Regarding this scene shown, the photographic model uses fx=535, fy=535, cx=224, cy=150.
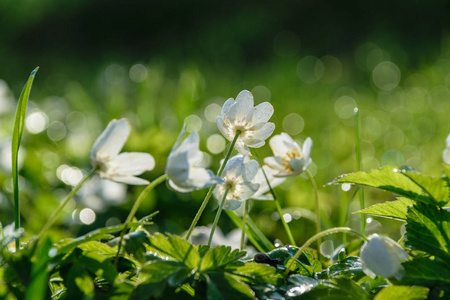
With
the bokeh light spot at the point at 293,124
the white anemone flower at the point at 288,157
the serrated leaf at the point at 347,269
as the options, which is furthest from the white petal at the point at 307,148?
the bokeh light spot at the point at 293,124

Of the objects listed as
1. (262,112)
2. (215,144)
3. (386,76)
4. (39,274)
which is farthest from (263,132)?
(386,76)

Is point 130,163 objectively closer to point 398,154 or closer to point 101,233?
point 101,233

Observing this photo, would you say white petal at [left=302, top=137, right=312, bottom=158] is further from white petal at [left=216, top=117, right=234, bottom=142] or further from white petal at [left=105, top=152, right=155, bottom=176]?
white petal at [left=105, top=152, right=155, bottom=176]

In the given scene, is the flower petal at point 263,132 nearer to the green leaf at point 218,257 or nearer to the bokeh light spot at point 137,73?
the green leaf at point 218,257

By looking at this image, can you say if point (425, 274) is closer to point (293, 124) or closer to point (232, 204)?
point (232, 204)

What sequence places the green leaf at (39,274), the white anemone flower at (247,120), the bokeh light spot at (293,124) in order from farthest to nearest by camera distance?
the bokeh light spot at (293,124) < the white anemone flower at (247,120) < the green leaf at (39,274)

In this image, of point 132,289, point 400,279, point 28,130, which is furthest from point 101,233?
point 28,130

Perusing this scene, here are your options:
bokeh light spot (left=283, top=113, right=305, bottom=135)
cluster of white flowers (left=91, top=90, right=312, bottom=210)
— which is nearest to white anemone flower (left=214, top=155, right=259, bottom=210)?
cluster of white flowers (left=91, top=90, right=312, bottom=210)
